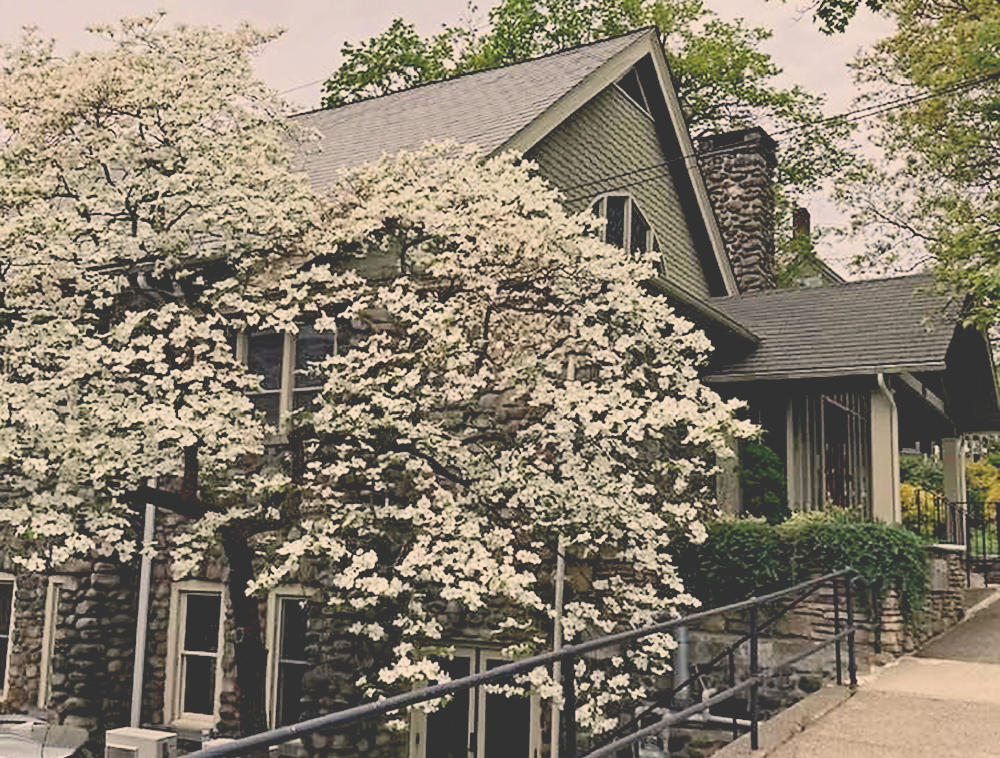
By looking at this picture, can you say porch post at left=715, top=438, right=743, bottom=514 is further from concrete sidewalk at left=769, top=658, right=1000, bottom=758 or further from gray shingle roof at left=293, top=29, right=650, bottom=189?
gray shingle roof at left=293, top=29, right=650, bottom=189

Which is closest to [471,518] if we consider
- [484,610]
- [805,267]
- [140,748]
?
[484,610]

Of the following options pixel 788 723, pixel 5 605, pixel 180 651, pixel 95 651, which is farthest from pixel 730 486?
pixel 5 605

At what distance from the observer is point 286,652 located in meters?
10.6

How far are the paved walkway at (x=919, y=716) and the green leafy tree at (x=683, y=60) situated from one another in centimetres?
1960

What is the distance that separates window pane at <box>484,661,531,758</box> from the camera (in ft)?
32.8

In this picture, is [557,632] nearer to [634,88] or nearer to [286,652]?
[286,652]

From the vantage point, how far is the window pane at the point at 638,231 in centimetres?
1408

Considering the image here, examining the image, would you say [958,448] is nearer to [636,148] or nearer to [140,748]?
[636,148]

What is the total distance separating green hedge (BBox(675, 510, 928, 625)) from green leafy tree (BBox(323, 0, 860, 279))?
61.2 ft

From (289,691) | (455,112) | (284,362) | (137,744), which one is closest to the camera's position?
(137,744)

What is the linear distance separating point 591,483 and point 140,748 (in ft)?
14.9

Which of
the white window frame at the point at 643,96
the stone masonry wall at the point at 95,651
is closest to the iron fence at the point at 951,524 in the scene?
the white window frame at the point at 643,96

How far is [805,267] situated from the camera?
2755cm

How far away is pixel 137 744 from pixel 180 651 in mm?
2212
